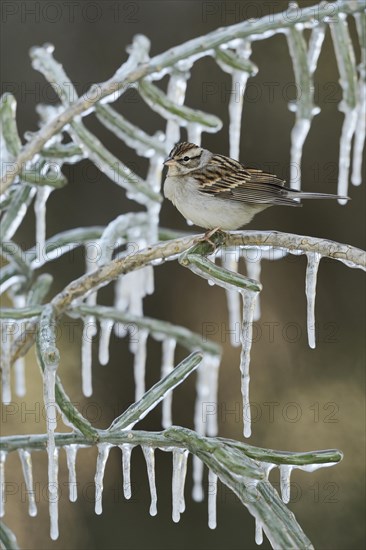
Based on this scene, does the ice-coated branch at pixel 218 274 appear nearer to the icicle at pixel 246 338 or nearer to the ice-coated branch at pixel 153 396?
the icicle at pixel 246 338

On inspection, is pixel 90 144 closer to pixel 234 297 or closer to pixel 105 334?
pixel 105 334

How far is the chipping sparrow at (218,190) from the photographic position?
2473 mm

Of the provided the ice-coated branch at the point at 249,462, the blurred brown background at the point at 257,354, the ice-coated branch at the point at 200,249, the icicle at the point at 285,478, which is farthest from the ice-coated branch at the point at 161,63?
the blurred brown background at the point at 257,354

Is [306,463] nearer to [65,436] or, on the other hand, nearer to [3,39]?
[65,436]

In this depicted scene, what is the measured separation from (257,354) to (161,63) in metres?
2.74

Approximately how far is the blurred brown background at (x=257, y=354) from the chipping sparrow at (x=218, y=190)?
6.25 ft

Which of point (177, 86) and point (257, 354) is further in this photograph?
point (257, 354)

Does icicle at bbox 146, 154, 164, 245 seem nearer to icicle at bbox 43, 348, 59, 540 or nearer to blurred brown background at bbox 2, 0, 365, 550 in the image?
icicle at bbox 43, 348, 59, 540

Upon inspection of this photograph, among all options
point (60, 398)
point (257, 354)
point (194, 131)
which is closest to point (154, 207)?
point (194, 131)

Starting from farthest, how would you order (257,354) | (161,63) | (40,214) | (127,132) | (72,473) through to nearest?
(257,354), (40,214), (127,132), (161,63), (72,473)

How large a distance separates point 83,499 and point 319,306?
1475 mm

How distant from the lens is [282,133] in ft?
16.2

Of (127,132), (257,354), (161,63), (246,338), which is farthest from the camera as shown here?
(257,354)

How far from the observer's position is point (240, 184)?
102 inches
